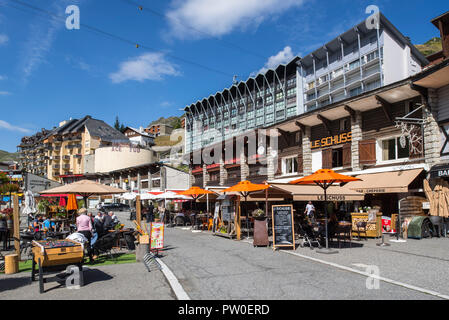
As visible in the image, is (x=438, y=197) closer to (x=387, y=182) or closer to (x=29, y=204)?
(x=387, y=182)

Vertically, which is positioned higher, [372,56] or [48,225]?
[372,56]

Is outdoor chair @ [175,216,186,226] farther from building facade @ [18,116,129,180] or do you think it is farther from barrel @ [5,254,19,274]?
building facade @ [18,116,129,180]

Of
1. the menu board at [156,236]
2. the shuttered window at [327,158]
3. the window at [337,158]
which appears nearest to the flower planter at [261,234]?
the menu board at [156,236]

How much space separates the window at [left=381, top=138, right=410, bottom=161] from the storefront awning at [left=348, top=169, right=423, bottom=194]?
1.24 meters

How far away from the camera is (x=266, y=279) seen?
7.62 metres

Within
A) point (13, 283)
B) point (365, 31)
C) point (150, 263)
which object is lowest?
point (13, 283)

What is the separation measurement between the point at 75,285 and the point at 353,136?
17.9 meters

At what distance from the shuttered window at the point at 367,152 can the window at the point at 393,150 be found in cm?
55

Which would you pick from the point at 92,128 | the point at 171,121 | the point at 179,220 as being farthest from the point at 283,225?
the point at 171,121

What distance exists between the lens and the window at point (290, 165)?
2586 centimetres

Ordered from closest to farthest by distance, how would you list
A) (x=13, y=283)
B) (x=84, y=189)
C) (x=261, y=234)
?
(x=13, y=283) → (x=84, y=189) → (x=261, y=234)

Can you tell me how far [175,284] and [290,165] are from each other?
20441mm

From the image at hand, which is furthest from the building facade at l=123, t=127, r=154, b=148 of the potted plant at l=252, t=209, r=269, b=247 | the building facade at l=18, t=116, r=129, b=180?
the potted plant at l=252, t=209, r=269, b=247

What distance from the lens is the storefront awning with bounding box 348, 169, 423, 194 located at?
51.9 ft
